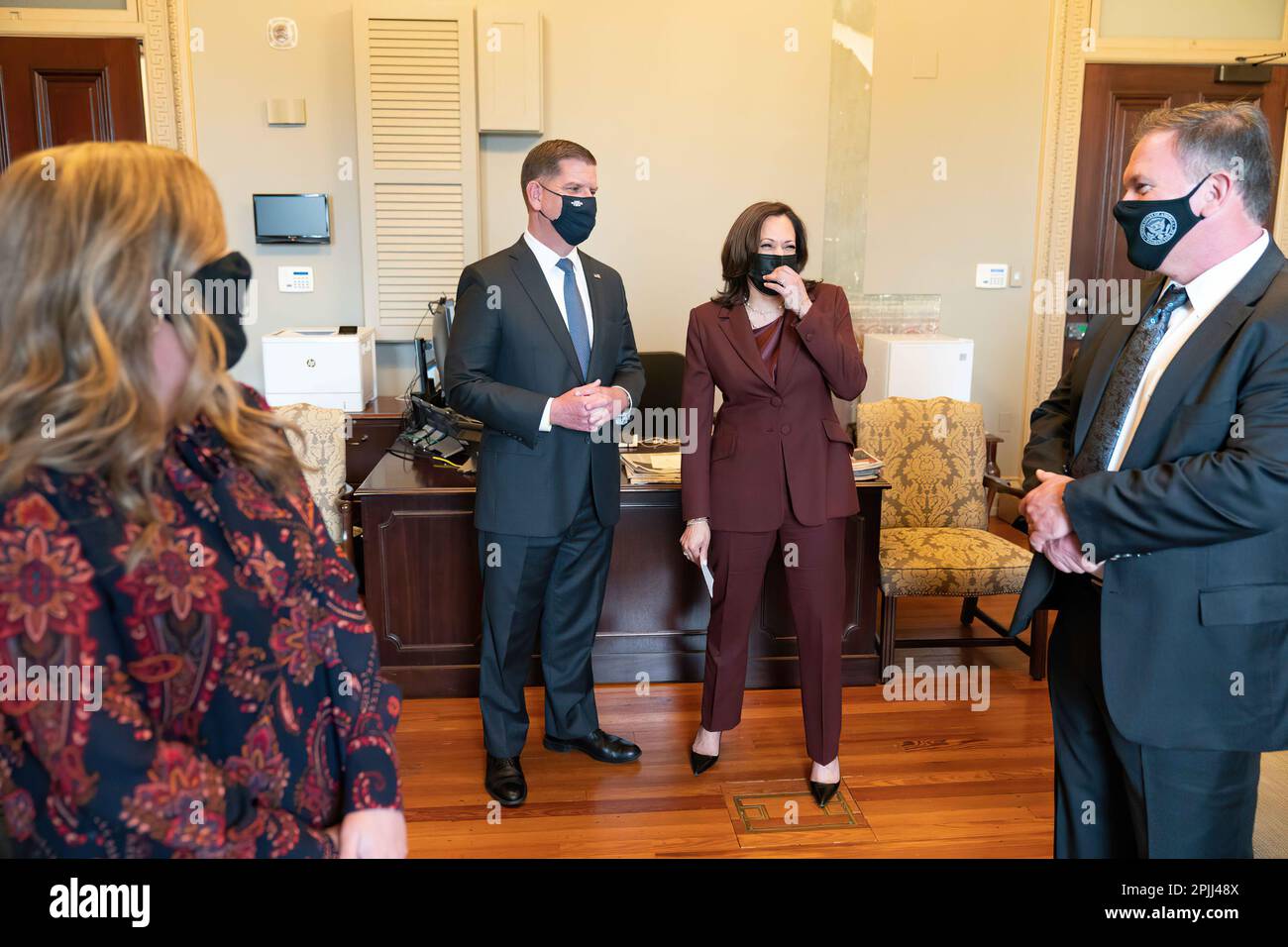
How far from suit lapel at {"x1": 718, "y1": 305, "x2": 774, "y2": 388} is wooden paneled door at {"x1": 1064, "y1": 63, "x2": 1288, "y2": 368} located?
158 inches

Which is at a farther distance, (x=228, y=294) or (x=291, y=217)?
(x=291, y=217)

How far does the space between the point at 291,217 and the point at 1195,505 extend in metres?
5.11

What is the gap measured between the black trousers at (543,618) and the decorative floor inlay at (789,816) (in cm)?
58

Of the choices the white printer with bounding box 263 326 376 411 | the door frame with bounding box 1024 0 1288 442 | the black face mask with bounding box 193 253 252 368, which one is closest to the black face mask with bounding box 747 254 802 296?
the black face mask with bounding box 193 253 252 368

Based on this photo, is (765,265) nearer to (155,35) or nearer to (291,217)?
(291,217)

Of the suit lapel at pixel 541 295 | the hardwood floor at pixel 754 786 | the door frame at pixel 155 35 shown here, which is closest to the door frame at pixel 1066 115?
the hardwood floor at pixel 754 786

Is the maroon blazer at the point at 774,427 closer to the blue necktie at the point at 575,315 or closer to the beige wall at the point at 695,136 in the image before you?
the blue necktie at the point at 575,315

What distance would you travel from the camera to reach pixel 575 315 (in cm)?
296

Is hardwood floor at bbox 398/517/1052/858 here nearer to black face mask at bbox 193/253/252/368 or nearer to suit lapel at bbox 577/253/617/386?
suit lapel at bbox 577/253/617/386

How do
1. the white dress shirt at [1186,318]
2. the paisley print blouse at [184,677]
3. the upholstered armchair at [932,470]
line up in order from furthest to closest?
1. the upholstered armchair at [932,470]
2. the white dress shirt at [1186,318]
3. the paisley print blouse at [184,677]

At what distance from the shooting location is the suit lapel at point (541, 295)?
285 centimetres

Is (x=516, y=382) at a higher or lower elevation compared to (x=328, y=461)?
higher

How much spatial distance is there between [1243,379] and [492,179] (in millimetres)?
4654

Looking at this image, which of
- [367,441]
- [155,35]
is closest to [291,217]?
[155,35]
